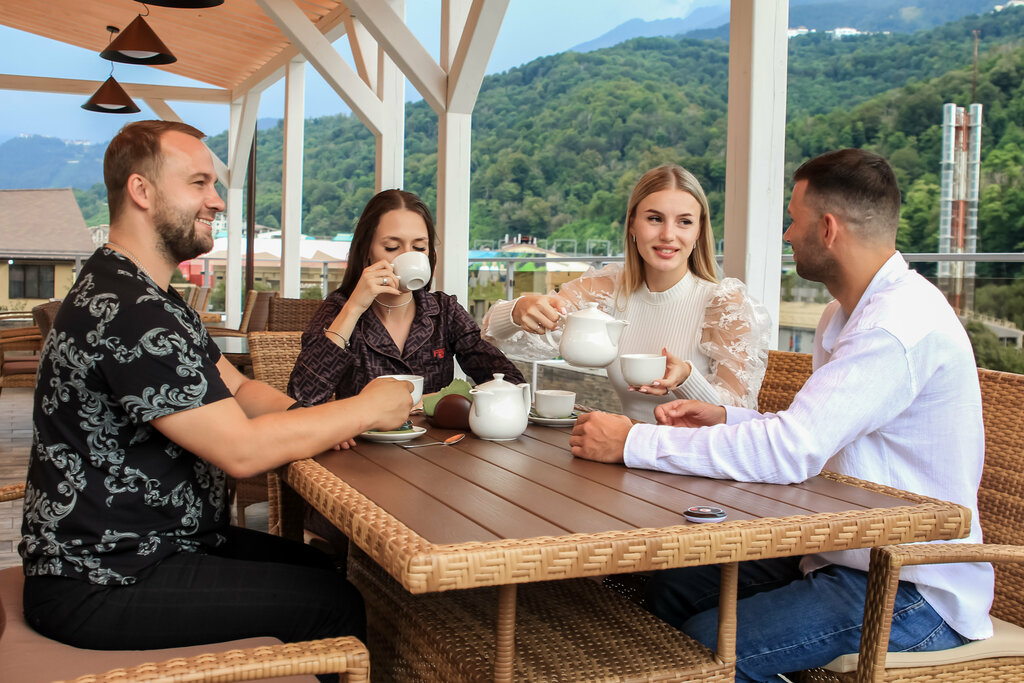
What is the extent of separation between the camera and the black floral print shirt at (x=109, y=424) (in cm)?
133

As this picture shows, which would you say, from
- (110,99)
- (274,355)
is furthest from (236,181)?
(274,355)

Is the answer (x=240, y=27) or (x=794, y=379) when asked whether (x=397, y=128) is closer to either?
(x=240, y=27)

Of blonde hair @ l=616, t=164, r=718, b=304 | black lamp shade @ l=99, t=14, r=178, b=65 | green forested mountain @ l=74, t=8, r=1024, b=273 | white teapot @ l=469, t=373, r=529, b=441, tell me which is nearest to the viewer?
white teapot @ l=469, t=373, r=529, b=441

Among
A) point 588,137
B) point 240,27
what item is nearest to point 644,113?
point 588,137

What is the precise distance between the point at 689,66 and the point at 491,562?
23397 millimetres

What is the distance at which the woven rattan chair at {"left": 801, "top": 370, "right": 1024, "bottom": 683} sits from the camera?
4.36 ft

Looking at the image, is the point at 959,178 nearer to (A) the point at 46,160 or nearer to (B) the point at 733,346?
(B) the point at 733,346

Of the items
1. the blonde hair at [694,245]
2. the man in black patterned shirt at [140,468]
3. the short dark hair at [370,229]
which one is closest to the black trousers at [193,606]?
the man in black patterned shirt at [140,468]

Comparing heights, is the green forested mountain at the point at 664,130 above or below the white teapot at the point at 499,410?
→ above

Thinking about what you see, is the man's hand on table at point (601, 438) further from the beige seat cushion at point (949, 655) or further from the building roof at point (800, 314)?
the building roof at point (800, 314)

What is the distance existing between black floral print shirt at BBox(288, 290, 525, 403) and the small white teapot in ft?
1.80

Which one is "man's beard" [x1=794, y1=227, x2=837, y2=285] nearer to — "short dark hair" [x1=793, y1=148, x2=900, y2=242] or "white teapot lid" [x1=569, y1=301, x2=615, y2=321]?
"short dark hair" [x1=793, y1=148, x2=900, y2=242]

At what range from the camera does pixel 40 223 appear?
21.1m

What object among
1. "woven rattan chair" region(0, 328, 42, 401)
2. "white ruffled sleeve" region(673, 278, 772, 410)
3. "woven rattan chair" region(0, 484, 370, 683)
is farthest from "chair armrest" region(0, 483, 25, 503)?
"woven rattan chair" region(0, 328, 42, 401)
